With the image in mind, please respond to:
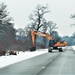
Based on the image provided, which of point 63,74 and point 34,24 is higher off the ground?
point 34,24

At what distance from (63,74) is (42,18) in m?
85.7

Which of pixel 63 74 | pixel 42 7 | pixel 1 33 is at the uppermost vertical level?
pixel 42 7

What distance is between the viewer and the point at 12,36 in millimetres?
117188

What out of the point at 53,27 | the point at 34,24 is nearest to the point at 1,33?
the point at 34,24

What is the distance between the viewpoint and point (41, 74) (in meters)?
19.0

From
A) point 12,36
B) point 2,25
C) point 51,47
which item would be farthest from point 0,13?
point 12,36

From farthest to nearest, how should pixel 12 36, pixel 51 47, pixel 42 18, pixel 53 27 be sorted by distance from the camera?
pixel 53 27 → pixel 12 36 → pixel 42 18 → pixel 51 47

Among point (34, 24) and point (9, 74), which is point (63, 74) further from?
point (34, 24)

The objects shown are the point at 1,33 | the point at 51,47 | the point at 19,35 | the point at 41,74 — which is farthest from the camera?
the point at 19,35

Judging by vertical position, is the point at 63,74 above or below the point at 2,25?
below

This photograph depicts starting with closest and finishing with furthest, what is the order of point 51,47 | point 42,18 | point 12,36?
point 51,47, point 42,18, point 12,36

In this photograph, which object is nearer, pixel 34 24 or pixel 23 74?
pixel 23 74

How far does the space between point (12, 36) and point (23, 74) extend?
98189 mm

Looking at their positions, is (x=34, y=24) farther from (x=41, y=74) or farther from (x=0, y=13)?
(x=41, y=74)
